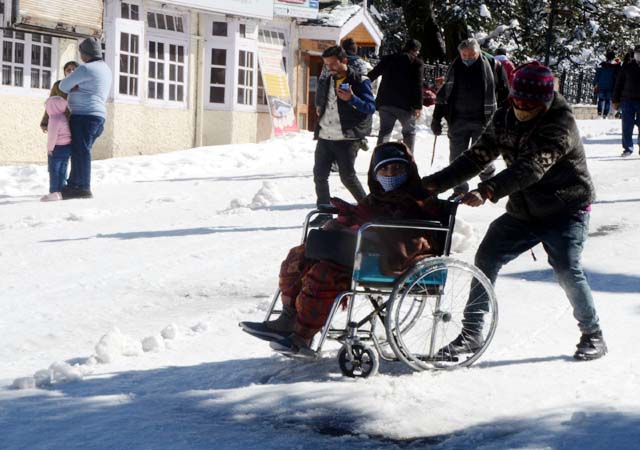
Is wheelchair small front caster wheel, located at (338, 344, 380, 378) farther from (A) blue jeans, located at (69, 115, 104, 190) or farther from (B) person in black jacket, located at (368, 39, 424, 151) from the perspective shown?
(A) blue jeans, located at (69, 115, 104, 190)

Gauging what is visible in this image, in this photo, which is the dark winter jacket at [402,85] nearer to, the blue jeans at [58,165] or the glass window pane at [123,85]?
the blue jeans at [58,165]

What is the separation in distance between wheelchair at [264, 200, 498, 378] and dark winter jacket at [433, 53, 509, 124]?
16.7 ft

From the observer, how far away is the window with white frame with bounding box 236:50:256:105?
2311 cm

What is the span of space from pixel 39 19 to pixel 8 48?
2.46 feet

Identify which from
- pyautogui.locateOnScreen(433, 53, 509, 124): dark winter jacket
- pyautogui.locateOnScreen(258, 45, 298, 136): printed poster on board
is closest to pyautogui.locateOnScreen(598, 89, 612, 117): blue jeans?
pyautogui.locateOnScreen(258, 45, 298, 136): printed poster on board

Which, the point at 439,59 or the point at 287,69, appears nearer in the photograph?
the point at 287,69

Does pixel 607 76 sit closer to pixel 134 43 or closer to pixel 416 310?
pixel 134 43

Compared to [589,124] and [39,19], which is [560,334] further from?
[589,124]

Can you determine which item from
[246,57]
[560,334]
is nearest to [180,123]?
[246,57]

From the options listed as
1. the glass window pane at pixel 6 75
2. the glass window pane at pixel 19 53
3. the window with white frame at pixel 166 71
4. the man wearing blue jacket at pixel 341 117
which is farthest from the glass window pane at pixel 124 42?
the man wearing blue jacket at pixel 341 117

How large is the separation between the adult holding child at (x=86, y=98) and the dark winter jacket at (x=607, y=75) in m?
17.8

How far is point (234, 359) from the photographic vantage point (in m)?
5.95

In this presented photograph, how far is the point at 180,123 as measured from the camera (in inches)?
867

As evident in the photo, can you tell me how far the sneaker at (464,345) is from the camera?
5723 millimetres
